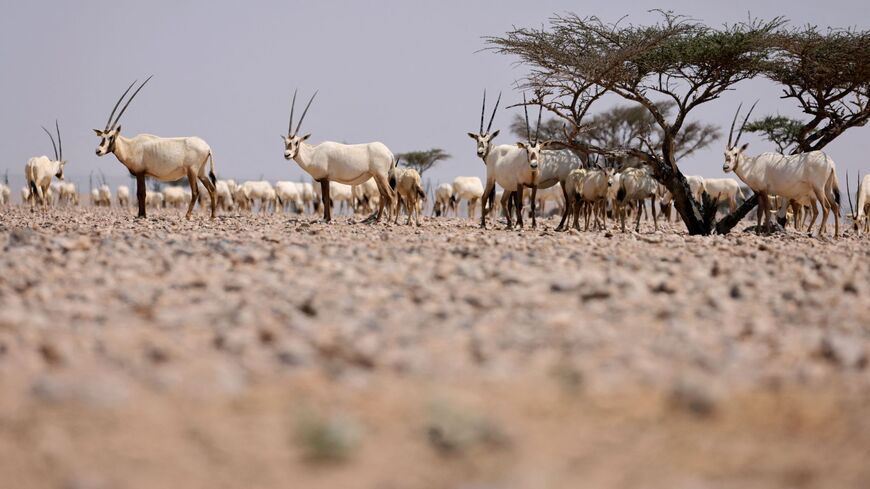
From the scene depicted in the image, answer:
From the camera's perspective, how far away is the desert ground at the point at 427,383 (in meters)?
2.76

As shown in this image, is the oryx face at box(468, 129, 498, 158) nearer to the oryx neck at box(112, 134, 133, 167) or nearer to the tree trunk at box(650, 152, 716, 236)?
the tree trunk at box(650, 152, 716, 236)

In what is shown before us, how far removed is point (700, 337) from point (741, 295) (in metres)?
1.27

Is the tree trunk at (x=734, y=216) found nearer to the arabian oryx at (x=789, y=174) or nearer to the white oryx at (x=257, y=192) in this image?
the arabian oryx at (x=789, y=174)

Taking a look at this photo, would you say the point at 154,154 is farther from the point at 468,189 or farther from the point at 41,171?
the point at 468,189

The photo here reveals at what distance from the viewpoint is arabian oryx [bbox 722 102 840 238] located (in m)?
13.4

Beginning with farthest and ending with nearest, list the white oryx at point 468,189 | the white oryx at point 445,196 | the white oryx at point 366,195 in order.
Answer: the white oryx at point 445,196 → the white oryx at point 468,189 → the white oryx at point 366,195

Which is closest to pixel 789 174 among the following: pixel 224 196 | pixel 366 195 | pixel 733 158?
pixel 733 158

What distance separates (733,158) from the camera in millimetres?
14008

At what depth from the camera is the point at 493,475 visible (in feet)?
8.86

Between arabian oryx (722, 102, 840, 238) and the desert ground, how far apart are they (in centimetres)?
889

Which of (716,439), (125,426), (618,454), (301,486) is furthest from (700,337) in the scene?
(125,426)

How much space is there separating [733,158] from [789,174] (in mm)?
995

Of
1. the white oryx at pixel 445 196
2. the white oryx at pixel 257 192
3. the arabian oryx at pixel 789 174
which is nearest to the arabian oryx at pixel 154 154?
the arabian oryx at pixel 789 174

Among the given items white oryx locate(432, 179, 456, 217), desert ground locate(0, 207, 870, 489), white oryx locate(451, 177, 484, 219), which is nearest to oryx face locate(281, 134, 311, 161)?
desert ground locate(0, 207, 870, 489)
